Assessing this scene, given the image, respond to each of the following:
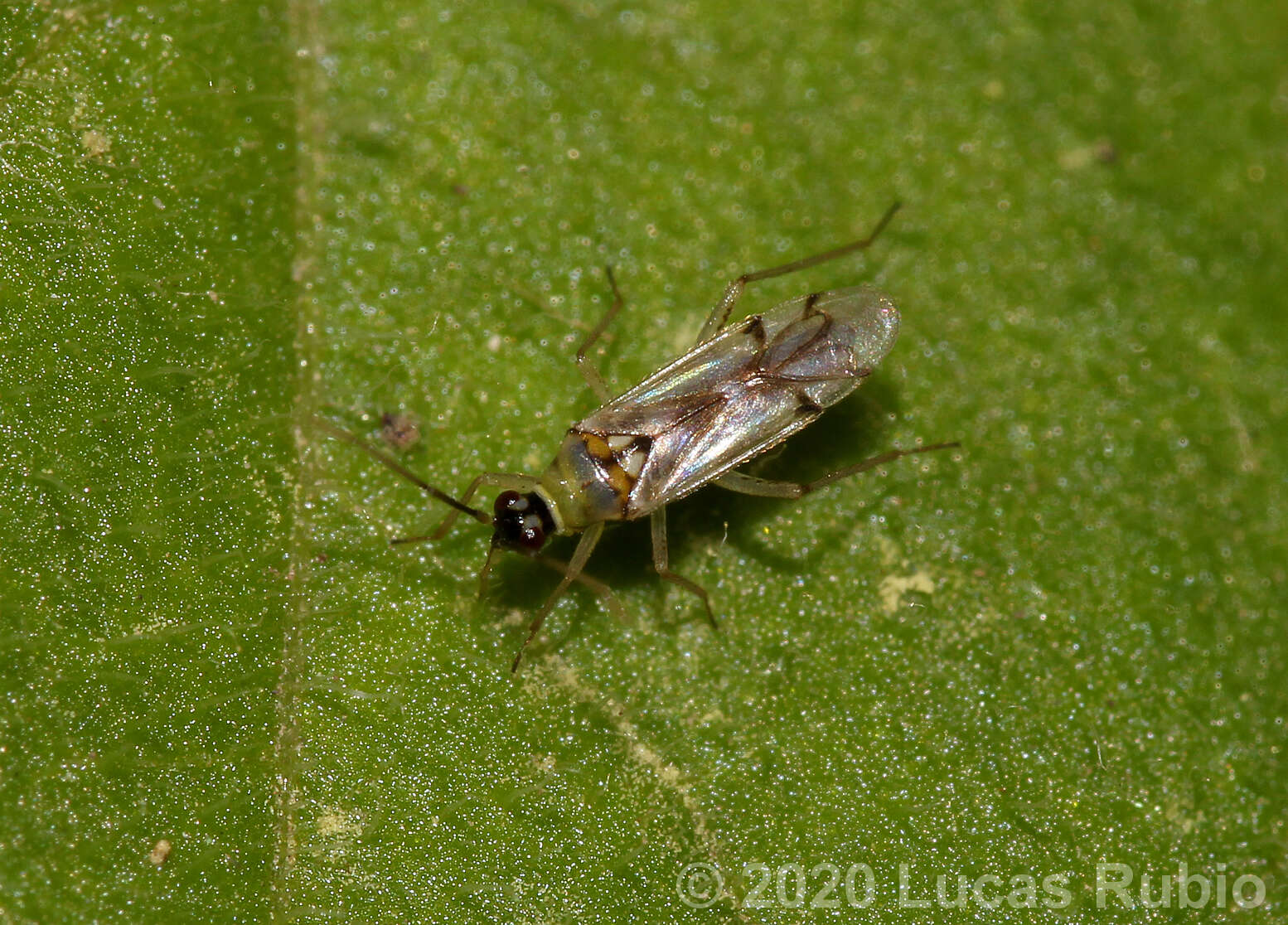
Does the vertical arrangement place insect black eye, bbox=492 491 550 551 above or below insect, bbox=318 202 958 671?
below

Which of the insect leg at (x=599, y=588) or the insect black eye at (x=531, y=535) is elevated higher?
the insect black eye at (x=531, y=535)

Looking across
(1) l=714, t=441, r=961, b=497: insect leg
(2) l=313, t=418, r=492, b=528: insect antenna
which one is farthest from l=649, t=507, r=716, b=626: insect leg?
(2) l=313, t=418, r=492, b=528: insect antenna

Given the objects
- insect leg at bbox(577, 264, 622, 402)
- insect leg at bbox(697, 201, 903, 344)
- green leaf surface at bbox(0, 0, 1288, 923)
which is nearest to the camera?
green leaf surface at bbox(0, 0, 1288, 923)

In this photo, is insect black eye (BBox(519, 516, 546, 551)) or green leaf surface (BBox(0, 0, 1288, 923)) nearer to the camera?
green leaf surface (BBox(0, 0, 1288, 923))

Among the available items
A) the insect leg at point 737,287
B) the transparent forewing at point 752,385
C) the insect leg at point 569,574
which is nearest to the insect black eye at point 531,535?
the insect leg at point 569,574

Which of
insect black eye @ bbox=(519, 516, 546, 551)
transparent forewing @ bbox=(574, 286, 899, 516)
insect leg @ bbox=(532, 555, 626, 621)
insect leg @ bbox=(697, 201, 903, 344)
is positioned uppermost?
insect leg @ bbox=(697, 201, 903, 344)

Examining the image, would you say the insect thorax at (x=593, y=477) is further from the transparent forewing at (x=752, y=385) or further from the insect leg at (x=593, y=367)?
the insect leg at (x=593, y=367)

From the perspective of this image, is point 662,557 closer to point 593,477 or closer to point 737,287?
point 593,477

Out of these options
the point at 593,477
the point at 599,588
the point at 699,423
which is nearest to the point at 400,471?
the point at 593,477

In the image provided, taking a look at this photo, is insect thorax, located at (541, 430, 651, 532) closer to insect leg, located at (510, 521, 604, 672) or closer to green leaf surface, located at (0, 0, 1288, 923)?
Result: insect leg, located at (510, 521, 604, 672)
